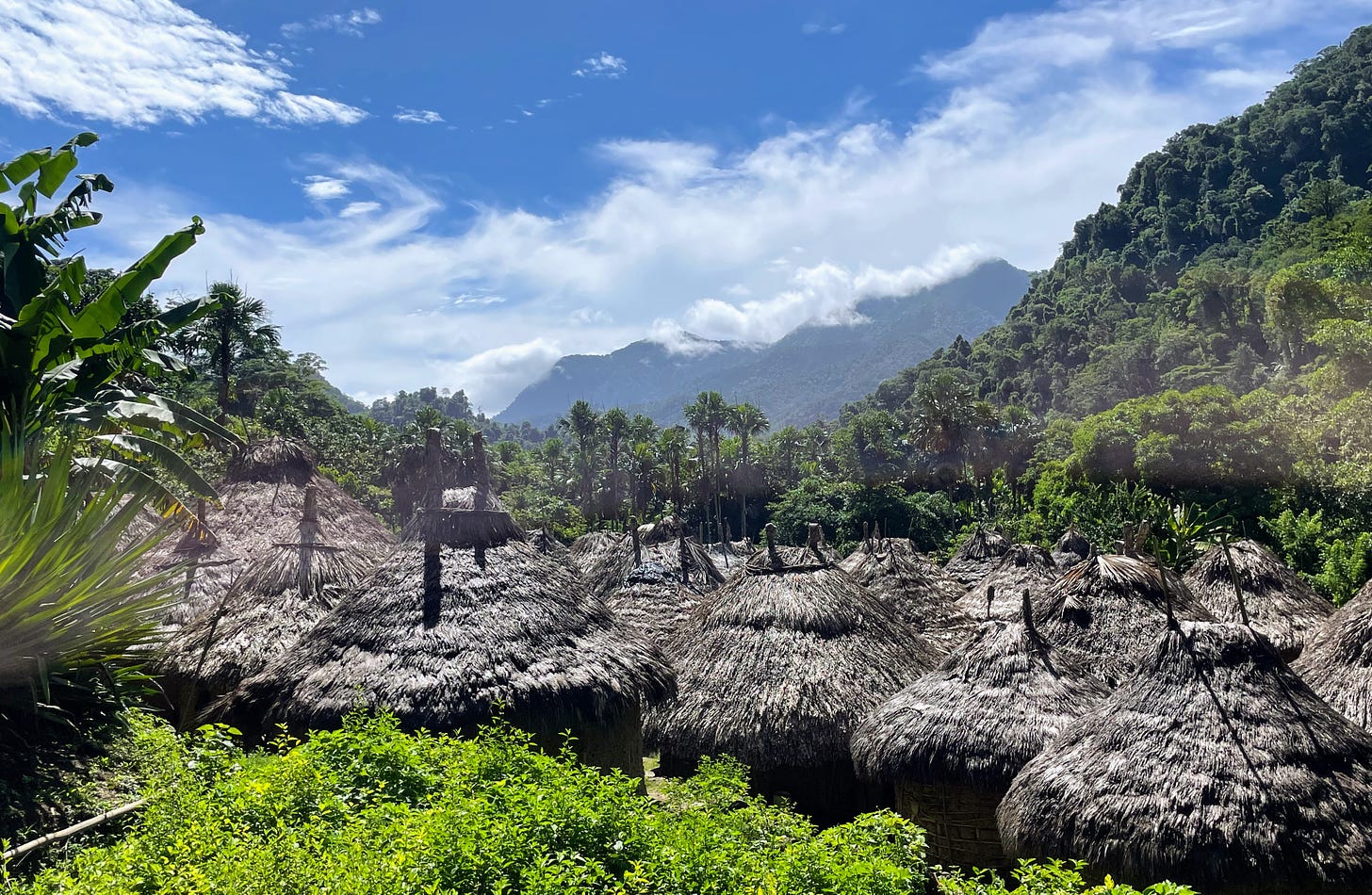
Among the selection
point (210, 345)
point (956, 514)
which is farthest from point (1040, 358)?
point (210, 345)

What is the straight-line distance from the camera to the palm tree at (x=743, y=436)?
204 feet

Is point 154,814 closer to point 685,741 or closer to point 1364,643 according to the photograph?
point 685,741

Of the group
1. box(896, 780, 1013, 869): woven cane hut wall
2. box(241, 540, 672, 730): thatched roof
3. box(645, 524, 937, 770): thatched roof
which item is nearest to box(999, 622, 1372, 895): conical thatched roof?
box(896, 780, 1013, 869): woven cane hut wall

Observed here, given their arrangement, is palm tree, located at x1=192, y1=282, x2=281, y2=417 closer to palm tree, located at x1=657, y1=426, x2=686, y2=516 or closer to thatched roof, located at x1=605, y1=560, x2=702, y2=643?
thatched roof, located at x1=605, y1=560, x2=702, y2=643

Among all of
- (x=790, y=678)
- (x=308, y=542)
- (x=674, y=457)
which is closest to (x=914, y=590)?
(x=790, y=678)

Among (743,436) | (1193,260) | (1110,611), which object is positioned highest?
(1193,260)

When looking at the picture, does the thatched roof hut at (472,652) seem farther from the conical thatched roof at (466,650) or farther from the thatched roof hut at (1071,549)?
the thatched roof hut at (1071,549)

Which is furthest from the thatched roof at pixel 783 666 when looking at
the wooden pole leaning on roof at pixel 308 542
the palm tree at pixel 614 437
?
the palm tree at pixel 614 437

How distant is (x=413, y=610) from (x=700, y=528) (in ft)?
162

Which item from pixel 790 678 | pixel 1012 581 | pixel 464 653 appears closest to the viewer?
pixel 464 653

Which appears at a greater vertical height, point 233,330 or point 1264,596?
point 233,330

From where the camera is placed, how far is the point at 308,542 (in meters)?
14.0

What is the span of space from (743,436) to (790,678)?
53.1 m

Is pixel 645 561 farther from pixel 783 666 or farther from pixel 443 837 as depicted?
pixel 443 837
